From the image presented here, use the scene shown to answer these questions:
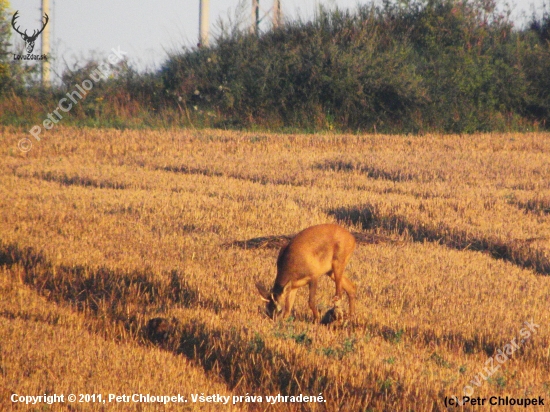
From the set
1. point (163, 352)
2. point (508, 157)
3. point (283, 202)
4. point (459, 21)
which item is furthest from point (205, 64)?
point (163, 352)

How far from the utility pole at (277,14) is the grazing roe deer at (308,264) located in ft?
69.9

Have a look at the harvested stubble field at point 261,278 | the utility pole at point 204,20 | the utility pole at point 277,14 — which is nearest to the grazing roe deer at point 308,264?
the harvested stubble field at point 261,278

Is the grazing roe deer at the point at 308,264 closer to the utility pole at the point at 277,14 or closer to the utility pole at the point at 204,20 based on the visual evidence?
the utility pole at the point at 204,20

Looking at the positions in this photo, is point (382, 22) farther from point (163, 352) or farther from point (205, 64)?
point (163, 352)

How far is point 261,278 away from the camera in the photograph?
769cm

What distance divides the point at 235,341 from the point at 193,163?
10.3 m

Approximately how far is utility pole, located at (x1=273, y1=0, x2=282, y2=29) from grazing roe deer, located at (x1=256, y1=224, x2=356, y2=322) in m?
21.3

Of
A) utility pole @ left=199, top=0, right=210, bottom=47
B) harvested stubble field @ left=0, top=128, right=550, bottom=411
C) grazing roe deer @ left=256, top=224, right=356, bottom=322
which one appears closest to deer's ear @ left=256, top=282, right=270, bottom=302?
grazing roe deer @ left=256, top=224, right=356, bottom=322

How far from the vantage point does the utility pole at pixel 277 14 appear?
27141 millimetres

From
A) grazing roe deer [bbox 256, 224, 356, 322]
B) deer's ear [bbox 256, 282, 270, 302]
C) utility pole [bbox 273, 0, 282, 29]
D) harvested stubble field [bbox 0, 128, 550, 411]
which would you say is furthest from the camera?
utility pole [bbox 273, 0, 282, 29]

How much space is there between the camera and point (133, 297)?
7.34m

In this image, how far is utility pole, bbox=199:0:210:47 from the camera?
26.5 meters

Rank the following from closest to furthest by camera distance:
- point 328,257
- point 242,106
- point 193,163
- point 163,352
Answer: point 163,352
point 328,257
point 193,163
point 242,106

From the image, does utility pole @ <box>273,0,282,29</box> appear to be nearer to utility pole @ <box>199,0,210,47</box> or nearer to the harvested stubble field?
utility pole @ <box>199,0,210,47</box>
